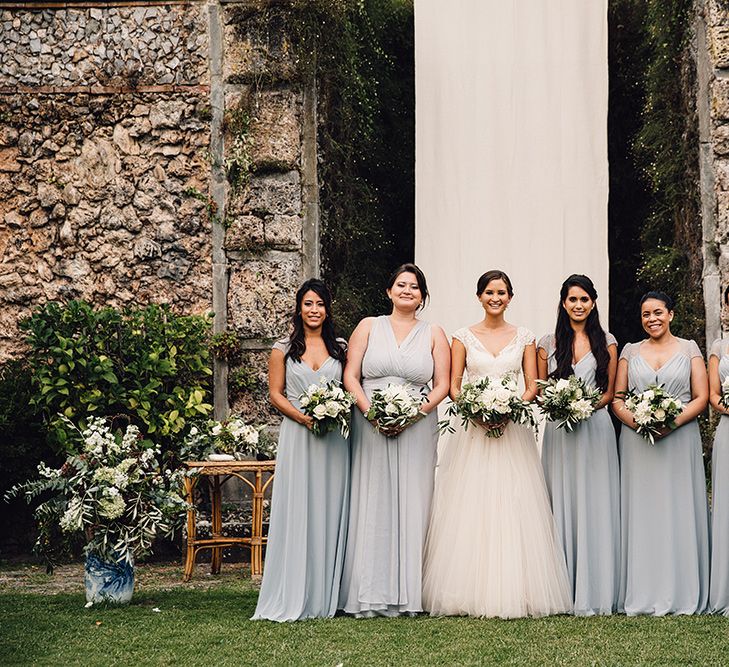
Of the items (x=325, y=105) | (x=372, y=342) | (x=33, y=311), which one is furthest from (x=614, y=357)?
(x=33, y=311)

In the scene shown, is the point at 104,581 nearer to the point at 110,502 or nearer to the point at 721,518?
the point at 110,502

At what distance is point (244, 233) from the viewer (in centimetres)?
844

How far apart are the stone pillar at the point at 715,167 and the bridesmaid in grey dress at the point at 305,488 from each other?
3.31 metres

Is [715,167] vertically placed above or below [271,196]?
above

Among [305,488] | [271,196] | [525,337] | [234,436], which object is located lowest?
[305,488]

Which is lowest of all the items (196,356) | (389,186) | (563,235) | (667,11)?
(196,356)

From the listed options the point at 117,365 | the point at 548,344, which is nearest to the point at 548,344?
the point at 548,344

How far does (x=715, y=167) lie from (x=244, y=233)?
3.59 m

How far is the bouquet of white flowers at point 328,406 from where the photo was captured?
227 inches

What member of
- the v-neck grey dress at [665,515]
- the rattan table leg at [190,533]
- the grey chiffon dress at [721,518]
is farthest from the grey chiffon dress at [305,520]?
the grey chiffon dress at [721,518]

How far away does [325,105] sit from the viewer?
8578mm

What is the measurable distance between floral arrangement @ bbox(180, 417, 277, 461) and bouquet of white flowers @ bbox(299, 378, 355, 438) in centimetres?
169

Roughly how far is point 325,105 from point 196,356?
223 centimetres

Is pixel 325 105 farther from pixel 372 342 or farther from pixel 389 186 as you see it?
pixel 372 342
